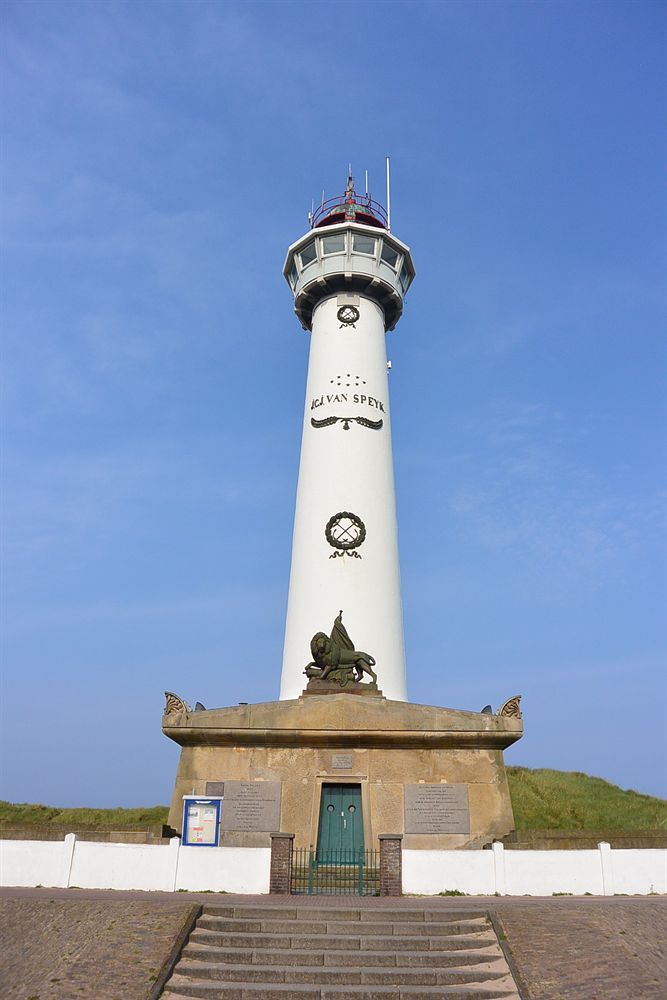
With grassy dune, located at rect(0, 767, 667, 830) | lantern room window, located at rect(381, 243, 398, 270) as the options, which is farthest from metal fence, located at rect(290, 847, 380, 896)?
lantern room window, located at rect(381, 243, 398, 270)

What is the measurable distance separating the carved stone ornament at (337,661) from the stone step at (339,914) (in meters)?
9.70

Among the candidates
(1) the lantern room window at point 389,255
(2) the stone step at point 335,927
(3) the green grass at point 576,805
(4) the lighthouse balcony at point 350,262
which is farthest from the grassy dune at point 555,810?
(1) the lantern room window at point 389,255

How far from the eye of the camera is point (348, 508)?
2614cm

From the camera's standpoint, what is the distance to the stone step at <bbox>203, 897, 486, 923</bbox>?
1214 centimetres

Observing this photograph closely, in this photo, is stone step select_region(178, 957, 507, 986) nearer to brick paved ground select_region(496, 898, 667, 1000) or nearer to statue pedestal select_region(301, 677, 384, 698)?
brick paved ground select_region(496, 898, 667, 1000)

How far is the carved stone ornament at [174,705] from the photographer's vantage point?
21.3 meters

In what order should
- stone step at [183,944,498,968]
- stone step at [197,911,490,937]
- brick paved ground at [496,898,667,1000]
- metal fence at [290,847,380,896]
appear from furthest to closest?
metal fence at [290,847,380,896]
stone step at [197,911,490,937]
stone step at [183,944,498,968]
brick paved ground at [496,898,667,1000]

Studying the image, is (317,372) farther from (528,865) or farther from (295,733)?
(528,865)

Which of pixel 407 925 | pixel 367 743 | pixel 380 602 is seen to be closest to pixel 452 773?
pixel 367 743

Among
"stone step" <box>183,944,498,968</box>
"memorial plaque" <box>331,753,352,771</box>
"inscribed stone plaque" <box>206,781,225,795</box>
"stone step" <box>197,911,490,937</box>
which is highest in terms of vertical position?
"memorial plaque" <box>331,753,352,771</box>

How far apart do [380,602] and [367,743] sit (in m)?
5.78

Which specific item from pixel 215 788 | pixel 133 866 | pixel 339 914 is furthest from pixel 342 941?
pixel 215 788

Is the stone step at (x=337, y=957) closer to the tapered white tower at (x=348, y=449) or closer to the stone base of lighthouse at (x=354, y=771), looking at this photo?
the stone base of lighthouse at (x=354, y=771)

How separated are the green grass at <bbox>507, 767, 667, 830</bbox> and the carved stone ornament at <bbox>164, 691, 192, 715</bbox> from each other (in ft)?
42.8
